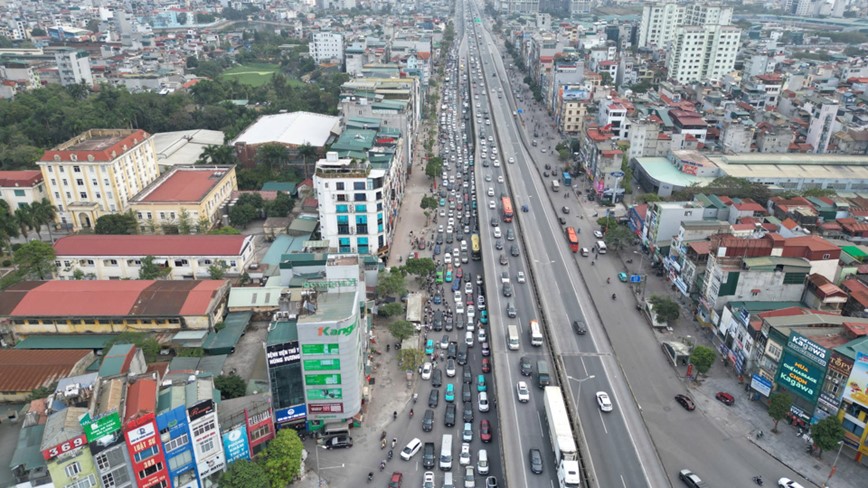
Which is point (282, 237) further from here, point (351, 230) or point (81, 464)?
point (81, 464)

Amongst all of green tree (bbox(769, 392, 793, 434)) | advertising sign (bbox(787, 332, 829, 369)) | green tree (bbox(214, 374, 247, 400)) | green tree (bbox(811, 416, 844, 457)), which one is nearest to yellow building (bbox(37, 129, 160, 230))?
green tree (bbox(214, 374, 247, 400))

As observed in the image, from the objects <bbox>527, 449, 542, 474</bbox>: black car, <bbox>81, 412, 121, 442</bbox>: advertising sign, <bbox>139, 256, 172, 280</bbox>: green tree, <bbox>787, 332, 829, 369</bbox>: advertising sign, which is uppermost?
<bbox>81, 412, 121, 442</bbox>: advertising sign

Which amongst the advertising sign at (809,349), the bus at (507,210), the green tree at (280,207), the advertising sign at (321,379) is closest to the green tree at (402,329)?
the advertising sign at (321,379)

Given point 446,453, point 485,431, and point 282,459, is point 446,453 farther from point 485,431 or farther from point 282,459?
point 282,459

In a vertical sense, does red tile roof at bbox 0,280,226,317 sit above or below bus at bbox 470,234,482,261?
above

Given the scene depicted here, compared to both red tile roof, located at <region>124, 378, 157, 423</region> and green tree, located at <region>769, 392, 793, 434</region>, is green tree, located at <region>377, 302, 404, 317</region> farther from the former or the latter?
green tree, located at <region>769, 392, 793, 434</region>
